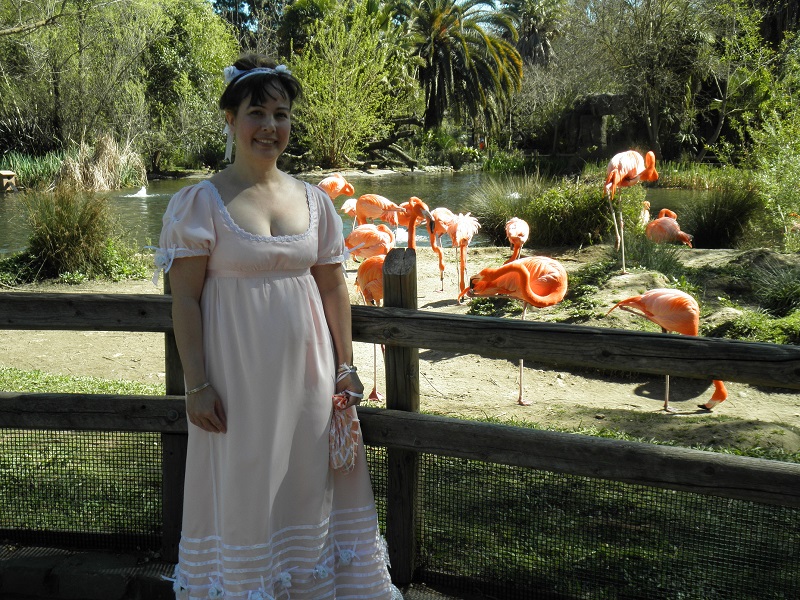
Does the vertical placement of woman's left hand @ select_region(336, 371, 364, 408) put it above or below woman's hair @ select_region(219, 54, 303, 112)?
below

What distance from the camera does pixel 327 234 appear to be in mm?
2502

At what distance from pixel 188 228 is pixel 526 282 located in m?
4.47

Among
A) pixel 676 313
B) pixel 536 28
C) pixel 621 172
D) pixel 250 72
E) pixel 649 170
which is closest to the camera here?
pixel 250 72

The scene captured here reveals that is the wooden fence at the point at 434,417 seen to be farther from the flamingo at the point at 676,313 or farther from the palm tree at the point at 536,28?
the palm tree at the point at 536,28

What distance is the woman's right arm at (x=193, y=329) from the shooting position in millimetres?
2250

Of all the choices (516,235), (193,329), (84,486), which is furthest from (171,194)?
(193,329)

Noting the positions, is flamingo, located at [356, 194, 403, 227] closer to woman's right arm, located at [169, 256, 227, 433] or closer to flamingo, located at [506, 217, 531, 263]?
flamingo, located at [506, 217, 531, 263]

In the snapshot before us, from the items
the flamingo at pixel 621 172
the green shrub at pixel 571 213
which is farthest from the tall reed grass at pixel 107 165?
the flamingo at pixel 621 172

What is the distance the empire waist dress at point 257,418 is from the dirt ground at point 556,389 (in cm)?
292

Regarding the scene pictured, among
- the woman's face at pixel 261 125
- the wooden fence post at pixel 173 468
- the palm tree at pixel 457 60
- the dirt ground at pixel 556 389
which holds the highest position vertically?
the palm tree at pixel 457 60

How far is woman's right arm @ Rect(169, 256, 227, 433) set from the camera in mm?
2250

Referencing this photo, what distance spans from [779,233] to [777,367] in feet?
34.8

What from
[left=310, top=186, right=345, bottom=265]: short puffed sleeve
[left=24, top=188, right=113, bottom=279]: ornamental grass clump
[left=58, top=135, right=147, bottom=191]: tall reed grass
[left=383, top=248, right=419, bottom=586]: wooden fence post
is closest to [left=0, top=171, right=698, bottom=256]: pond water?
[left=58, top=135, right=147, bottom=191]: tall reed grass

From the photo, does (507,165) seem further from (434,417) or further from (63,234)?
(434,417)
